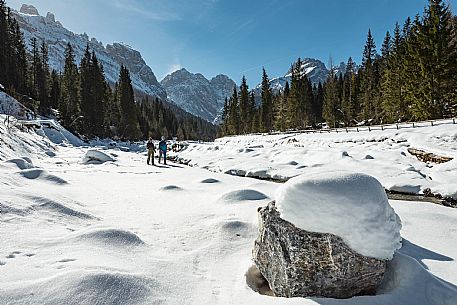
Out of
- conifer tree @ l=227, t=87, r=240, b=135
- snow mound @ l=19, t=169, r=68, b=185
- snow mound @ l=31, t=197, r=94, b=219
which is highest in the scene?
conifer tree @ l=227, t=87, r=240, b=135

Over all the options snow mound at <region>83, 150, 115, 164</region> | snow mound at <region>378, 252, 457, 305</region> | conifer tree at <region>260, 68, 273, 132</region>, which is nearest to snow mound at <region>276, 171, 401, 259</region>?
snow mound at <region>378, 252, 457, 305</region>

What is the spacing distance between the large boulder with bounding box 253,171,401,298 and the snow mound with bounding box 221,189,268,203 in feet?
12.4

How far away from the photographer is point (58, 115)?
43406mm

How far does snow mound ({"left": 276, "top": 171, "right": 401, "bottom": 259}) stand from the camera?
10.8 feet

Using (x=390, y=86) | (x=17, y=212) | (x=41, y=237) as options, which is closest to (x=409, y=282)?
(x=41, y=237)

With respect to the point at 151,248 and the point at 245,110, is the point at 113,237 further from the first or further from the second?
the point at 245,110

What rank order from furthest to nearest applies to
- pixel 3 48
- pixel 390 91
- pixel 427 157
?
pixel 3 48 → pixel 390 91 → pixel 427 157

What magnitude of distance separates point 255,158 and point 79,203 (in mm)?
12799

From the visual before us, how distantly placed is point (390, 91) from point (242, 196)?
3448 centimetres

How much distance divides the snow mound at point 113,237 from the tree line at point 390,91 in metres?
29.3

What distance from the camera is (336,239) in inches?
131

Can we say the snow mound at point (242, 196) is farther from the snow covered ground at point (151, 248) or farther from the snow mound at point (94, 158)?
the snow mound at point (94, 158)

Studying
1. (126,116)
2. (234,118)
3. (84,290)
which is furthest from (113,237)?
(234,118)

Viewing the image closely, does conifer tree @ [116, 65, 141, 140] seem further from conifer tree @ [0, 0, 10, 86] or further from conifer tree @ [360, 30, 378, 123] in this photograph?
conifer tree @ [360, 30, 378, 123]
